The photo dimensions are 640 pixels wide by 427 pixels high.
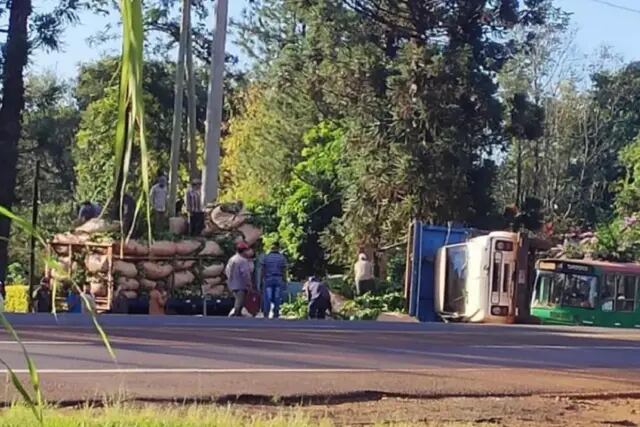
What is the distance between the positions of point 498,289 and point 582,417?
59.4 feet

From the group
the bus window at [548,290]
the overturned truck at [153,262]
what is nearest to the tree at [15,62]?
the overturned truck at [153,262]

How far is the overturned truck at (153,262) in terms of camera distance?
24.7 meters

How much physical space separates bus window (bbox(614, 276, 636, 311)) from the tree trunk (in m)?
17.3

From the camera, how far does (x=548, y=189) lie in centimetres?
6381

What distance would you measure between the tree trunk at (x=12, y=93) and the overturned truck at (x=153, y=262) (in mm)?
4707

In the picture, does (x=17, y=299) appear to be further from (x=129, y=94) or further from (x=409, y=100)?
(x=129, y=94)

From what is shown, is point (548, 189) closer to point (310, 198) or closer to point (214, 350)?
point (310, 198)

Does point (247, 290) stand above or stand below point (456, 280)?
below

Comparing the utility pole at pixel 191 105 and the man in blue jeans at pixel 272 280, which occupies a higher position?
the utility pole at pixel 191 105

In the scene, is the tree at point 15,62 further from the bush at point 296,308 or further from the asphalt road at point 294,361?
the asphalt road at point 294,361

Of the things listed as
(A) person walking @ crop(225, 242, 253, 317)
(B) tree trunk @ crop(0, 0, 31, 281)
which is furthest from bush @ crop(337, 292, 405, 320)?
(B) tree trunk @ crop(0, 0, 31, 281)

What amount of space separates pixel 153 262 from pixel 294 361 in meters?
12.4

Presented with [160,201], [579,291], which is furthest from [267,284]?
[579,291]

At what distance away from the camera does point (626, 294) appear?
3688cm
